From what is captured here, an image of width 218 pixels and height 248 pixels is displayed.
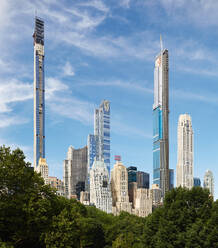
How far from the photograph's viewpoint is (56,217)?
4269 cm

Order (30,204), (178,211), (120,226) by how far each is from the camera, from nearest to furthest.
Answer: (30,204) < (178,211) < (120,226)

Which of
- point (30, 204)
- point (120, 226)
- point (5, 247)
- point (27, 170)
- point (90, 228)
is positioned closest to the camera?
point (5, 247)

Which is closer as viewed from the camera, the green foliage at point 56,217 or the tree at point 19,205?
the tree at point 19,205

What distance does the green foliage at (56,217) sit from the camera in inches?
1608

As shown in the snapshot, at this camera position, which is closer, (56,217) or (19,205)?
(19,205)

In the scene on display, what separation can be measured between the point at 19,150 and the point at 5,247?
40.0ft

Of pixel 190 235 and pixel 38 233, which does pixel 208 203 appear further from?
pixel 38 233

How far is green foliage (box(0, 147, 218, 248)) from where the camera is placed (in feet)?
134

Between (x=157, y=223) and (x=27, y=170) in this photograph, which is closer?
(x=27, y=170)

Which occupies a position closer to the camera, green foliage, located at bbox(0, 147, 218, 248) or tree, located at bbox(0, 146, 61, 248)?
tree, located at bbox(0, 146, 61, 248)

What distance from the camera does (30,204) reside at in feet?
132

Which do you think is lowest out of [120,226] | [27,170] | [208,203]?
[120,226]

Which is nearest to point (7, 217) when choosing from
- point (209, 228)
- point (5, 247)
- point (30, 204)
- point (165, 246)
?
point (30, 204)

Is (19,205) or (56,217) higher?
(19,205)
